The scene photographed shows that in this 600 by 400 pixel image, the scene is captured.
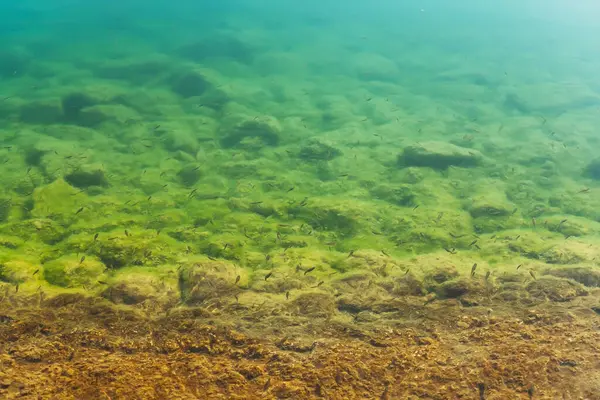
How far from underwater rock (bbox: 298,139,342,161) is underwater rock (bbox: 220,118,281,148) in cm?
45

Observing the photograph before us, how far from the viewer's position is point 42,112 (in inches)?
266

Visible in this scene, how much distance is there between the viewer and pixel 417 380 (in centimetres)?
270

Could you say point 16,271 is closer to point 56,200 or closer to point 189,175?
point 56,200

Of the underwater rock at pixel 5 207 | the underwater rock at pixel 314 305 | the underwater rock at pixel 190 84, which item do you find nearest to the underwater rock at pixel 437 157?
the underwater rock at pixel 314 305

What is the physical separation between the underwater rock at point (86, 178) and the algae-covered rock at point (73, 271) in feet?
4.62

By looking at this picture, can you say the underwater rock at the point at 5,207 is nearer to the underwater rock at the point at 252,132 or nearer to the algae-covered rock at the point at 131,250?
the algae-covered rock at the point at 131,250

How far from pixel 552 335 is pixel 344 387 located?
1.39 metres

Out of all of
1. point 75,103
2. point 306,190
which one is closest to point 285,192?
point 306,190

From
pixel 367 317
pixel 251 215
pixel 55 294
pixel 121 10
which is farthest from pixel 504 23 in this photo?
pixel 55 294

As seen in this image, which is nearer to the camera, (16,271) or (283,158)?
(16,271)

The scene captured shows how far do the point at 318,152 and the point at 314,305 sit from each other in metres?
2.88

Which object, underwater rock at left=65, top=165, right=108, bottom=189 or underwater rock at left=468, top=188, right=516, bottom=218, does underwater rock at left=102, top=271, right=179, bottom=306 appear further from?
underwater rock at left=468, top=188, right=516, bottom=218

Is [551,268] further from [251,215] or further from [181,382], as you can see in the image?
[181,382]

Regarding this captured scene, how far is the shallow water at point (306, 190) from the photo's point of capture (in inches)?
126
